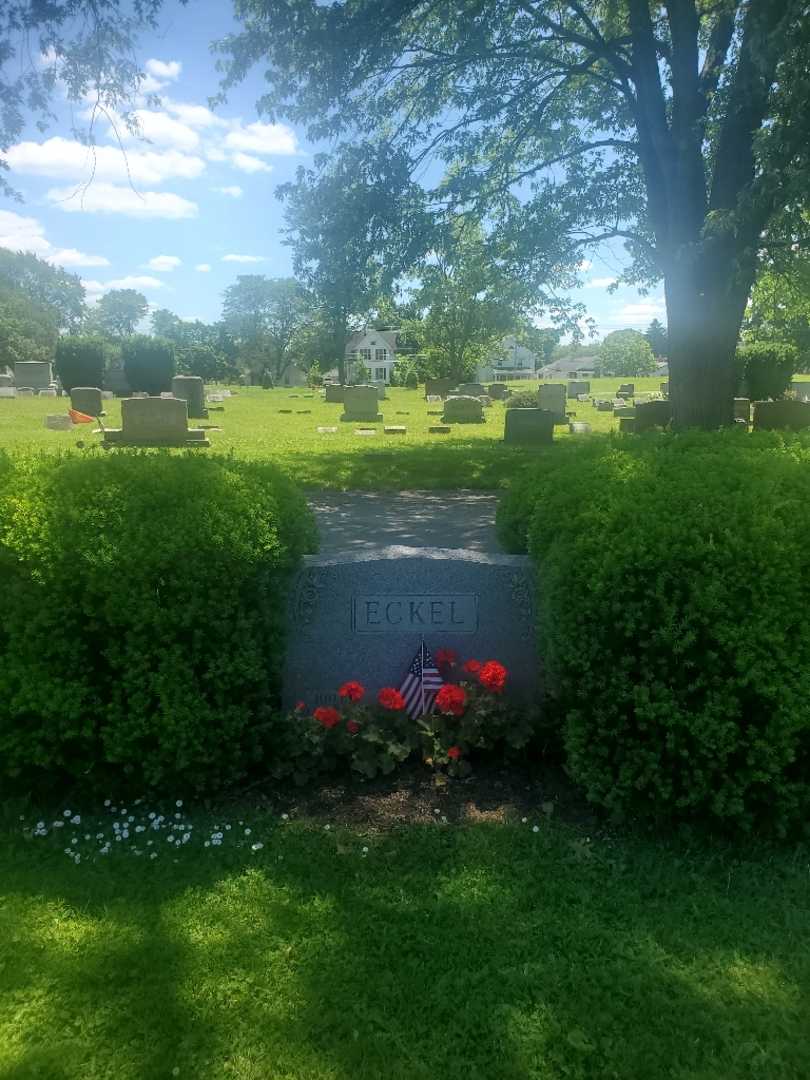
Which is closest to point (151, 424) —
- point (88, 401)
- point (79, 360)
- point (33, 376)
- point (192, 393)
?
point (192, 393)

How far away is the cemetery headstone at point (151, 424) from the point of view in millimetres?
17266

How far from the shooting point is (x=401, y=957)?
2646 millimetres

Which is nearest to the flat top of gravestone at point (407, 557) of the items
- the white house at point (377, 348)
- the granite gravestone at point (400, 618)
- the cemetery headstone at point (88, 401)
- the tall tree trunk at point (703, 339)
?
the granite gravestone at point (400, 618)

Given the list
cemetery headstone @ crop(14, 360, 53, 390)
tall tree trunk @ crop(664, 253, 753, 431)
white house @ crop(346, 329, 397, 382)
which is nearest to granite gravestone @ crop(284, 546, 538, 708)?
tall tree trunk @ crop(664, 253, 753, 431)

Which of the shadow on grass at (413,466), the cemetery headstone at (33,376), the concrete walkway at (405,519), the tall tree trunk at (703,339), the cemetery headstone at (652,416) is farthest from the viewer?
the cemetery headstone at (33,376)

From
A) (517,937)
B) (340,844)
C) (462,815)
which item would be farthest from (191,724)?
(517,937)

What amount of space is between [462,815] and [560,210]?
1291 cm

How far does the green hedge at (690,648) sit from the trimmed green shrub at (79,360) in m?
35.4

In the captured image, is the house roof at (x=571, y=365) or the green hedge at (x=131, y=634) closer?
the green hedge at (x=131, y=634)

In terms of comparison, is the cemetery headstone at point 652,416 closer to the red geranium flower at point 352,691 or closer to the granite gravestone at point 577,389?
the red geranium flower at point 352,691

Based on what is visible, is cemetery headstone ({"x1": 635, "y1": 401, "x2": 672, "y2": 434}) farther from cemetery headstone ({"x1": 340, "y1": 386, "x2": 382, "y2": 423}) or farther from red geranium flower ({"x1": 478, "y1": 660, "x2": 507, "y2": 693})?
red geranium flower ({"x1": 478, "y1": 660, "x2": 507, "y2": 693})

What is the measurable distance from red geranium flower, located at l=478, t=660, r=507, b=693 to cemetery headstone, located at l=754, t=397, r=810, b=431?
61.6 ft

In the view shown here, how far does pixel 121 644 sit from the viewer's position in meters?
3.48

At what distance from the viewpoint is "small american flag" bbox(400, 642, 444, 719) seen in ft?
13.7
